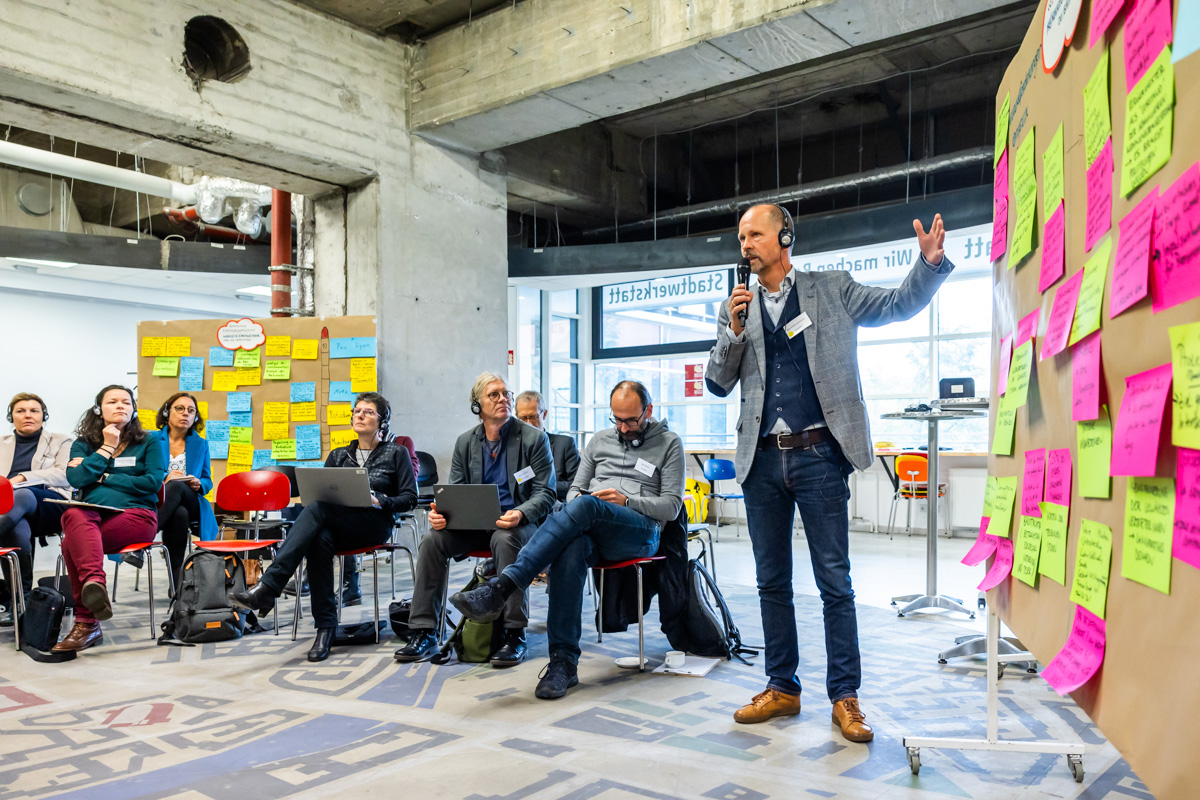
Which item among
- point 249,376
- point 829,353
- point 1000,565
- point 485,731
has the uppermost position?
point 249,376

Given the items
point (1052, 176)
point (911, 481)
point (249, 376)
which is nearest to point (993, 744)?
point (1052, 176)

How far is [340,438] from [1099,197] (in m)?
5.55

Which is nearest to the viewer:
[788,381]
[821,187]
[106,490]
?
[788,381]

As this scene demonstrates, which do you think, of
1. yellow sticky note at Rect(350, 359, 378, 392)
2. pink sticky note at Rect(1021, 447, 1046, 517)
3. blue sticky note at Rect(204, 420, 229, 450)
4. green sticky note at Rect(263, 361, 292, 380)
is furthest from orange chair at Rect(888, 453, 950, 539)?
pink sticky note at Rect(1021, 447, 1046, 517)

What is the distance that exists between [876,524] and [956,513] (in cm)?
81

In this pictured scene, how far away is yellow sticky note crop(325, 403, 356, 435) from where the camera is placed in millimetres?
6090

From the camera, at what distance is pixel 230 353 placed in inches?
241

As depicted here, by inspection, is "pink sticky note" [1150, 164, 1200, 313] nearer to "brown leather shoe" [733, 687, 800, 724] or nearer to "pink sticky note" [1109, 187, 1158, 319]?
"pink sticky note" [1109, 187, 1158, 319]

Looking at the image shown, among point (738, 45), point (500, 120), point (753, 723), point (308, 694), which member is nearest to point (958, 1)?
point (738, 45)

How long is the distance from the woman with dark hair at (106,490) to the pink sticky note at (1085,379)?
389 cm

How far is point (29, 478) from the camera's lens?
4527 mm

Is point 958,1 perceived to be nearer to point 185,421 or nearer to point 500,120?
point 500,120

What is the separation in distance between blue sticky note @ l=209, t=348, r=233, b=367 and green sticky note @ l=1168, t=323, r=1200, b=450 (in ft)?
20.1

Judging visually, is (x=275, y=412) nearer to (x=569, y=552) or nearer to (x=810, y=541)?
(x=569, y=552)
